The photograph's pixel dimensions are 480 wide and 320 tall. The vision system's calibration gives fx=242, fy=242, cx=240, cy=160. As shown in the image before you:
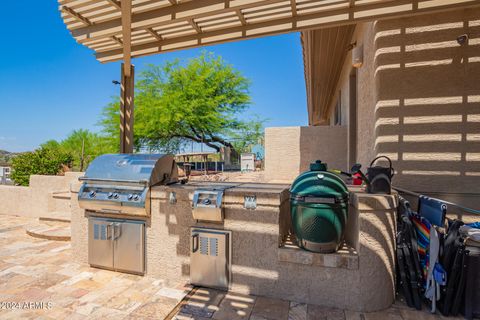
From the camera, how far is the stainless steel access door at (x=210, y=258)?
102 inches

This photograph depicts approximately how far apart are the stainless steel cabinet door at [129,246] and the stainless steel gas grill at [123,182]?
180 mm

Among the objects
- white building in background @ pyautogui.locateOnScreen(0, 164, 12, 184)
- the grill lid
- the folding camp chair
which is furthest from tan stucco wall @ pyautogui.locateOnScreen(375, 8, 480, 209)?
white building in background @ pyautogui.locateOnScreen(0, 164, 12, 184)

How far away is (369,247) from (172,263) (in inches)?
83.2

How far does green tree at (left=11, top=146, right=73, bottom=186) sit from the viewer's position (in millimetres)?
7383

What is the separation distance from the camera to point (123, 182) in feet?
9.49

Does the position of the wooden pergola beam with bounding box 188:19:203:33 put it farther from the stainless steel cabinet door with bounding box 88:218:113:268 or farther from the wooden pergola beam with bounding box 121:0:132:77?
the stainless steel cabinet door with bounding box 88:218:113:268

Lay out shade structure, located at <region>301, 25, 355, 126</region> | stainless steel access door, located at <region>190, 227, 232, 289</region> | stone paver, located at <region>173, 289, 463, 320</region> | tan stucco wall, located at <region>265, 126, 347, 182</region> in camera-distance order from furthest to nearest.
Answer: tan stucco wall, located at <region>265, 126, 347, 182</region> < shade structure, located at <region>301, 25, 355, 126</region> < stainless steel access door, located at <region>190, 227, 232, 289</region> < stone paver, located at <region>173, 289, 463, 320</region>

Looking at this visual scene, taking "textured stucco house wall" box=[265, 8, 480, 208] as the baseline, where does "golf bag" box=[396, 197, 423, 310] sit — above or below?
below

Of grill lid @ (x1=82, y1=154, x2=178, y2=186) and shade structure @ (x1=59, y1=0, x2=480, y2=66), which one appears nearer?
grill lid @ (x1=82, y1=154, x2=178, y2=186)

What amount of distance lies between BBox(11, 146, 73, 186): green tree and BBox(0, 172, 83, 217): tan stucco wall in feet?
3.15

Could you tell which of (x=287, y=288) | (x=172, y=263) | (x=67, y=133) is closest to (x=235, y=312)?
(x=287, y=288)

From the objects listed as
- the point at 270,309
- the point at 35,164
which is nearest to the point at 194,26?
the point at 270,309

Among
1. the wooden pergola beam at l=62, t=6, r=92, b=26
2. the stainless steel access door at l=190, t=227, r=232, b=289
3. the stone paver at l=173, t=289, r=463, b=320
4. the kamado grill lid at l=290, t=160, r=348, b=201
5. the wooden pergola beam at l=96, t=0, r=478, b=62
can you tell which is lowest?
the stone paver at l=173, t=289, r=463, b=320

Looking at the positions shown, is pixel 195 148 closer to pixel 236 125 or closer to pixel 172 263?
pixel 236 125
